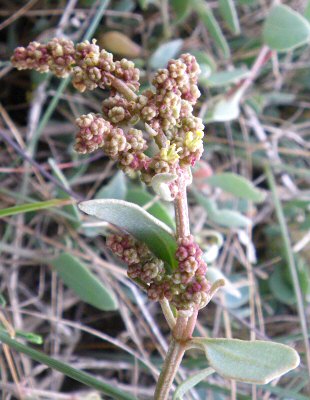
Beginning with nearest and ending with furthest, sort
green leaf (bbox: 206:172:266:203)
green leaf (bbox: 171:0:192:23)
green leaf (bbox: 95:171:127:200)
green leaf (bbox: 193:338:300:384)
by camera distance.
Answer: green leaf (bbox: 193:338:300:384) → green leaf (bbox: 95:171:127:200) → green leaf (bbox: 206:172:266:203) → green leaf (bbox: 171:0:192:23)

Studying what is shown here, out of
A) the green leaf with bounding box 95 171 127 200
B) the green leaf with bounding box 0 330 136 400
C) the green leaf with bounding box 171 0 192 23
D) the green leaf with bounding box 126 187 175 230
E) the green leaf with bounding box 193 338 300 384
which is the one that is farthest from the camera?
the green leaf with bounding box 171 0 192 23

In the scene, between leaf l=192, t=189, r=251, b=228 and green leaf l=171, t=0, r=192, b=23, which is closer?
leaf l=192, t=189, r=251, b=228

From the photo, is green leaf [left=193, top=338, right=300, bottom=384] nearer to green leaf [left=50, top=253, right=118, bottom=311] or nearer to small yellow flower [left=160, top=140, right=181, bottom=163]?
small yellow flower [left=160, top=140, right=181, bottom=163]

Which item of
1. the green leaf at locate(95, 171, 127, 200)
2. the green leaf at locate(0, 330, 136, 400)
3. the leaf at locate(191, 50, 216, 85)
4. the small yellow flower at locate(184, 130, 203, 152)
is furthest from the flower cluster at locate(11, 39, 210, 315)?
the leaf at locate(191, 50, 216, 85)

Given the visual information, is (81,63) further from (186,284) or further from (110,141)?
(186,284)

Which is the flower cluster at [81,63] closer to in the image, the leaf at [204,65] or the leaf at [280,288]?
the leaf at [204,65]

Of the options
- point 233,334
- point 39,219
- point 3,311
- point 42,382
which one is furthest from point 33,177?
point 233,334

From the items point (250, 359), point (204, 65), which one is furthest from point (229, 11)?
point (250, 359)
